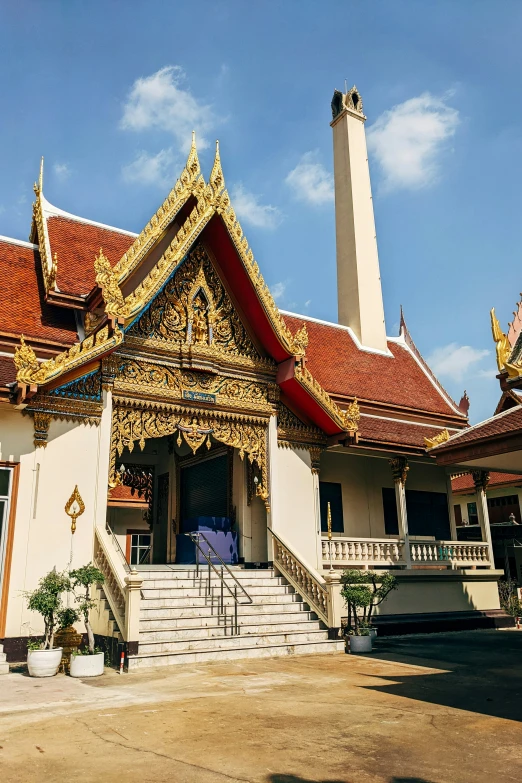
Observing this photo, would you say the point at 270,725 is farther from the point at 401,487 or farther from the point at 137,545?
the point at 137,545

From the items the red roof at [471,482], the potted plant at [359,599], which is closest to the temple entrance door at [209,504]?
the potted plant at [359,599]

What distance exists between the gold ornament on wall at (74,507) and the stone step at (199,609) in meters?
1.69

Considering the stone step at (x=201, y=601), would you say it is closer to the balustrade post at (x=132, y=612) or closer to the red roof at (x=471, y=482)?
the balustrade post at (x=132, y=612)

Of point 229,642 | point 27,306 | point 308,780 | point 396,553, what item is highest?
point 27,306

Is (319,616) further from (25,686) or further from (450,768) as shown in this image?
(450,768)

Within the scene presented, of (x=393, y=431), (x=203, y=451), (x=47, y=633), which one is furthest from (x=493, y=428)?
(x=47, y=633)

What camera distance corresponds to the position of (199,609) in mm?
10242

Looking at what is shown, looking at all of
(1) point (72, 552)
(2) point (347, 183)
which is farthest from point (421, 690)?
(2) point (347, 183)

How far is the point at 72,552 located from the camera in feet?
32.9

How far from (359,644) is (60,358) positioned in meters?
6.40

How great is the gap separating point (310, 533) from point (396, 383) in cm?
641

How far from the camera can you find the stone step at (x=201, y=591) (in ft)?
34.0

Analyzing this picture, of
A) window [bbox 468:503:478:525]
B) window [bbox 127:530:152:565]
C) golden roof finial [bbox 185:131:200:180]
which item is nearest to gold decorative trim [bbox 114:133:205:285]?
golden roof finial [bbox 185:131:200:180]

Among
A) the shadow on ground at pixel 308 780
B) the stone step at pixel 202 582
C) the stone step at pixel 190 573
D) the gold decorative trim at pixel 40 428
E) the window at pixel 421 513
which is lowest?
the shadow on ground at pixel 308 780
